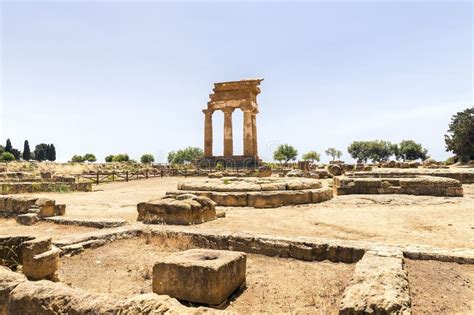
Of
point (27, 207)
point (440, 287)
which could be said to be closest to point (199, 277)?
point (440, 287)

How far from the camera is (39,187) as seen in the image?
1574 cm

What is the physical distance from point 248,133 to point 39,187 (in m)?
20.1

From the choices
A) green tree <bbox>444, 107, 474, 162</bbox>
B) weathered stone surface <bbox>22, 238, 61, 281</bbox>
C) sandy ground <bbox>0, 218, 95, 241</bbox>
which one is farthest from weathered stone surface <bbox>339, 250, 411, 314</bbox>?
green tree <bbox>444, 107, 474, 162</bbox>

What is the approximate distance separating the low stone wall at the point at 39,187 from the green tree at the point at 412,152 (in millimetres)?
68595

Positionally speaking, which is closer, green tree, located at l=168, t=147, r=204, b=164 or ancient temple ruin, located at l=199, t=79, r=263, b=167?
ancient temple ruin, located at l=199, t=79, r=263, b=167

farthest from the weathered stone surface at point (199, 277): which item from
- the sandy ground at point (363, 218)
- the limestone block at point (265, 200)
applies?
the limestone block at point (265, 200)

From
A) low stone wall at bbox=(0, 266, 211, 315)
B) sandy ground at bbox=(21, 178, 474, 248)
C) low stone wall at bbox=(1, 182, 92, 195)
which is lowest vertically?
sandy ground at bbox=(21, 178, 474, 248)

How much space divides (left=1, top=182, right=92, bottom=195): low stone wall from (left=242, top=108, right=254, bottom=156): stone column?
59.1ft

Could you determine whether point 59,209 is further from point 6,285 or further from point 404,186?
point 404,186

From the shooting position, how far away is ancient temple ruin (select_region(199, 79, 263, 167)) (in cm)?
3219

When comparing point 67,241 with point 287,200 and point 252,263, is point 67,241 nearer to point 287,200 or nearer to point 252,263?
point 252,263

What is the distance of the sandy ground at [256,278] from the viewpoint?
3.66 metres

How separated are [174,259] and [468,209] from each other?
7933 millimetres

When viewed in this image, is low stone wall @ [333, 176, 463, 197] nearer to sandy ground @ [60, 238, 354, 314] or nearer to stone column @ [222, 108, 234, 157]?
sandy ground @ [60, 238, 354, 314]
